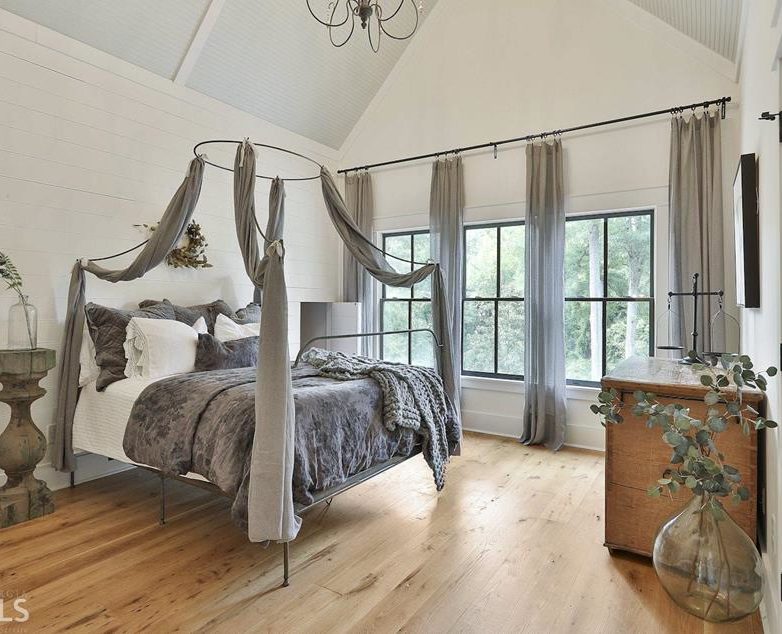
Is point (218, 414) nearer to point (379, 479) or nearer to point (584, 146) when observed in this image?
point (379, 479)

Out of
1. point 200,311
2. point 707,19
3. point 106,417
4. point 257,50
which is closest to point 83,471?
point 106,417

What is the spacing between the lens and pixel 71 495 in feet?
11.4

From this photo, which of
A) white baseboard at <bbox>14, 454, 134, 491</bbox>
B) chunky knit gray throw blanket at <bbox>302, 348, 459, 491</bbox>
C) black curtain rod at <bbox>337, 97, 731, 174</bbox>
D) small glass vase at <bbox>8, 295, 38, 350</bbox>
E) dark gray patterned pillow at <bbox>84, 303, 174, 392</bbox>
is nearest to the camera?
chunky knit gray throw blanket at <bbox>302, 348, 459, 491</bbox>

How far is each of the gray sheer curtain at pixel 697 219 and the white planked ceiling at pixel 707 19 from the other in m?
0.50

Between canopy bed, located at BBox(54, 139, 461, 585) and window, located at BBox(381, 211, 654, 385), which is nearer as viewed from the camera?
canopy bed, located at BBox(54, 139, 461, 585)

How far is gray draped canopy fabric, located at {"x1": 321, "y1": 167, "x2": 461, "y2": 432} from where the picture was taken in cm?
344

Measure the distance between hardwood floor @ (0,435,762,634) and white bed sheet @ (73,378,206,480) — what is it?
373 millimetres

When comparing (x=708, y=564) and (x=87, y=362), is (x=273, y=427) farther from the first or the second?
(x=87, y=362)

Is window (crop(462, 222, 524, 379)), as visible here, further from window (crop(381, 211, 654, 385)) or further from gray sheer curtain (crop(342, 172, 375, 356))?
gray sheer curtain (crop(342, 172, 375, 356))

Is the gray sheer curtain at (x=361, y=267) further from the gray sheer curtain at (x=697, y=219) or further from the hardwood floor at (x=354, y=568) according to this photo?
the gray sheer curtain at (x=697, y=219)

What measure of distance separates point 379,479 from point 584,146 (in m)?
3.37

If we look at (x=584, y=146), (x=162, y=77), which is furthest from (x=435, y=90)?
(x=162, y=77)

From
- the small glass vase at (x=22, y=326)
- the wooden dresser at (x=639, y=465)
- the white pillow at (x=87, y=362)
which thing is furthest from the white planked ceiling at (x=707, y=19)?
the small glass vase at (x=22, y=326)

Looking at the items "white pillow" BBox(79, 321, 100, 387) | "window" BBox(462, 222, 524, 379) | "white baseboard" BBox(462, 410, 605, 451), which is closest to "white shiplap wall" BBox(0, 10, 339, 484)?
"white pillow" BBox(79, 321, 100, 387)
